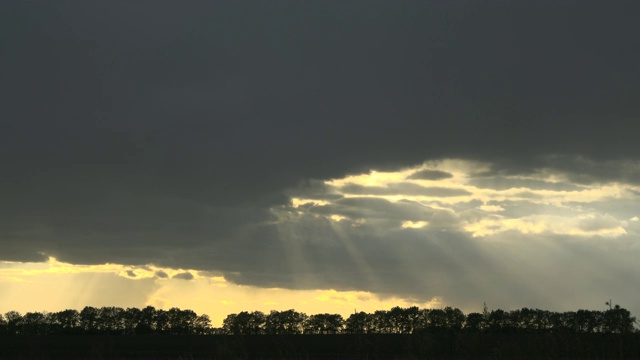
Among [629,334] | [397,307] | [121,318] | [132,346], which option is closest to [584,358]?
[629,334]

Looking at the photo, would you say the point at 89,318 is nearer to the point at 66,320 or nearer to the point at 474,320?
the point at 66,320

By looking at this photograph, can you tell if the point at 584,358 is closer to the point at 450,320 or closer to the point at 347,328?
the point at 450,320

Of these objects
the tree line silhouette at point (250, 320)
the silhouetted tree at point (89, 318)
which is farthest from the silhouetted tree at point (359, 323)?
the silhouetted tree at point (89, 318)

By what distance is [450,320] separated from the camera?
112 metres

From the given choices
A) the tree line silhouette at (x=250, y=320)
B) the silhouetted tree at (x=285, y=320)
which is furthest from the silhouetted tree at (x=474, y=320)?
the silhouetted tree at (x=285, y=320)

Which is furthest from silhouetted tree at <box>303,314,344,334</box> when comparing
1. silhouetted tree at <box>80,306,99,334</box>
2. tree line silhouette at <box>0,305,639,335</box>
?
silhouetted tree at <box>80,306,99,334</box>

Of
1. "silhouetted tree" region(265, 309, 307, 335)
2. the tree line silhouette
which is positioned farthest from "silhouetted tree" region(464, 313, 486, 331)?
"silhouetted tree" region(265, 309, 307, 335)

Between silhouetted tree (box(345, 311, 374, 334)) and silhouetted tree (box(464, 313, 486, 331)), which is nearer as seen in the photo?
silhouetted tree (box(464, 313, 486, 331))

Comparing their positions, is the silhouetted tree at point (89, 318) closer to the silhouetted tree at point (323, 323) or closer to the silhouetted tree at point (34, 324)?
the silhouetted tree at point (34, 324)

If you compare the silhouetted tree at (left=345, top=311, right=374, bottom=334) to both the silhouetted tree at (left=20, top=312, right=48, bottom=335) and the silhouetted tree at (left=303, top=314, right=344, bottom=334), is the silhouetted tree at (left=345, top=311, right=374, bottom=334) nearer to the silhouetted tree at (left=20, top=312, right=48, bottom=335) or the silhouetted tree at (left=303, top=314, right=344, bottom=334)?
the silhouetted tree at (left=303, top=314, right=344, bottom=334)

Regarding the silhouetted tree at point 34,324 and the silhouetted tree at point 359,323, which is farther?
the silhouetted tree at point 359,323

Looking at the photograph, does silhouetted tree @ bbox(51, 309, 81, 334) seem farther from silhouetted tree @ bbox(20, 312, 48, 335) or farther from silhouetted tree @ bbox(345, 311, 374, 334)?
silhouetted tree @ bbox(345, 311, 374, 334)

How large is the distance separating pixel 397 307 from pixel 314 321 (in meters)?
15.4

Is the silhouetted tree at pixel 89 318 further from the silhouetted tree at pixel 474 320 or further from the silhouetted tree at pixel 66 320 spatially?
the silhouetted tree at pixel 474 320
